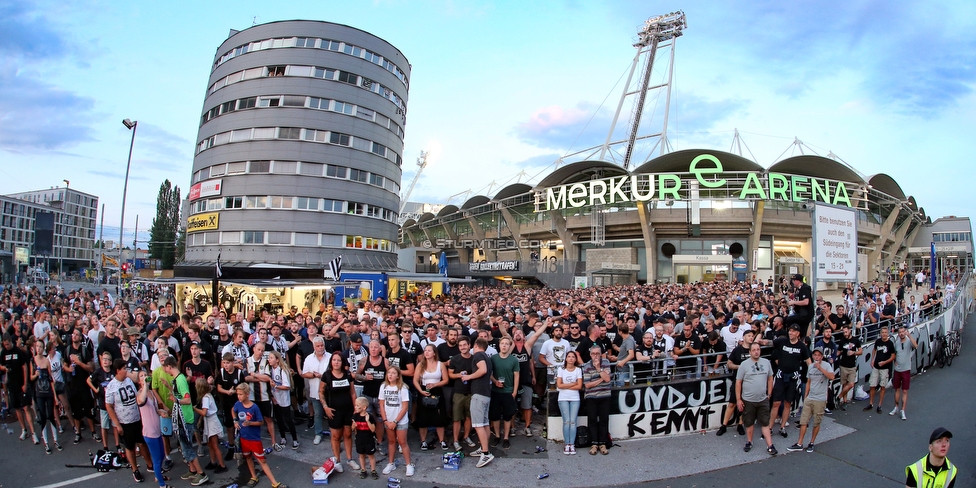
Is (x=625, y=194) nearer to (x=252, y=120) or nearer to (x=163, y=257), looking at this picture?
(x=252, y=120)

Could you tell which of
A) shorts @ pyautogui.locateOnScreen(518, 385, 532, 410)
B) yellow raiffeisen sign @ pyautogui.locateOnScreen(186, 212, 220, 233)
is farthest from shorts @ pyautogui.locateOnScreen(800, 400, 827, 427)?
yellow raiffeisen sign @ pyautogui.locateOnScreen(186, 212, 220, 233)

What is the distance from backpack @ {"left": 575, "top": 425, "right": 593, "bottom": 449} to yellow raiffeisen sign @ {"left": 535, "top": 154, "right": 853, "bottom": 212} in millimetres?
32379

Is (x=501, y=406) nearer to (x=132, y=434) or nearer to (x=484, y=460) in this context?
(x=484, y=460)

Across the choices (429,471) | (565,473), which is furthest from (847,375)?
(429,471)

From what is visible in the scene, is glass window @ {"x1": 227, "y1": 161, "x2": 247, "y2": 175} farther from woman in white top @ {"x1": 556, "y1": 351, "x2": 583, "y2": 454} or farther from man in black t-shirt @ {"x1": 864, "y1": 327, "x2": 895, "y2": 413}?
man in black t-shirt @ {"x1": 864, "y1": 327, "x2": 895, "y2": 413}

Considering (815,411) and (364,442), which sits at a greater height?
(815,411)

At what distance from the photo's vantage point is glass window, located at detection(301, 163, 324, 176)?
32500 millimetres

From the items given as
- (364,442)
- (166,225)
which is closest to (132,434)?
(364,442)

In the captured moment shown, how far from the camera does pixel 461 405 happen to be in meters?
7.55

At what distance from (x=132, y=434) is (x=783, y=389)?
9.58m

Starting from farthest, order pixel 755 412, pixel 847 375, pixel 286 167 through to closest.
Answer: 1. pixel 286 167
2. pixel 847 375
3. pixel 755 412

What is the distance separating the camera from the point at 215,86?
35344mm

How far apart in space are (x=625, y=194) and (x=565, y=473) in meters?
35.3

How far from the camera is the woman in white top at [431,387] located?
744 cm
